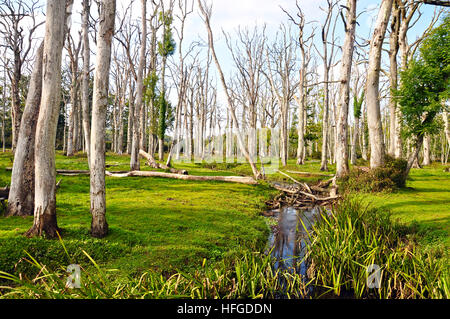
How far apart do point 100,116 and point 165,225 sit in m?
2.83


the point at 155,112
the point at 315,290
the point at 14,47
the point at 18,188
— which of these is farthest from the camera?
the point at 155,112

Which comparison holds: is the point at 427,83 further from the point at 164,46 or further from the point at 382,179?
the point at 164,46

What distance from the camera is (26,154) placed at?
521 centimetres

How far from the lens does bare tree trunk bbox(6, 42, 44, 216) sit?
514cm

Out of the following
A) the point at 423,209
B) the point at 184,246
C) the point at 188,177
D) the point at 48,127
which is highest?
the point at 48,127

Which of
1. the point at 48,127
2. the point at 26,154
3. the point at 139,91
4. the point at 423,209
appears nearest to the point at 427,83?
the point at 423,209

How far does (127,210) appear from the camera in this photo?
20.9 feet

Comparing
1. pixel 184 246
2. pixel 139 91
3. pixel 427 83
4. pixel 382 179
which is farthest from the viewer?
pixel 139 91

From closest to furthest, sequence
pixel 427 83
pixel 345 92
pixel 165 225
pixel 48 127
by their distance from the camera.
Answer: pixel 48 127, pixel 165 225, pixel 427 83, pixel 345 92

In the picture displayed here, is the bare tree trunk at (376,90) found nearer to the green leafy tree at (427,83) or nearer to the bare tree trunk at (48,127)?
the green leafy tree at (427,83)

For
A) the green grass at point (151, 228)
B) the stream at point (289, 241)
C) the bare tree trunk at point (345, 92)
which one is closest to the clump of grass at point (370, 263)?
the stream at point (289, 241)
